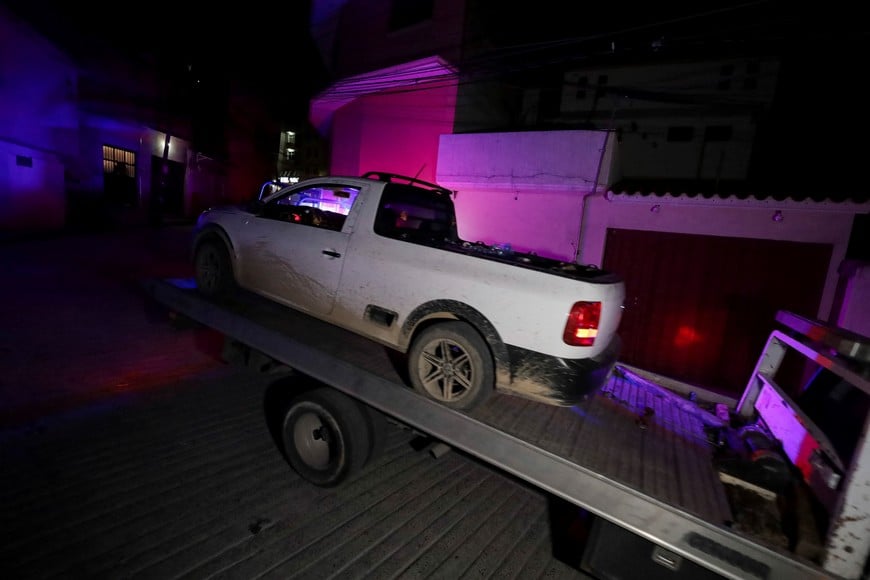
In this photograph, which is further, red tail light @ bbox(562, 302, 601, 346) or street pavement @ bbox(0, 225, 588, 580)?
red tail light @ bbox(562, 302, 601, 346)

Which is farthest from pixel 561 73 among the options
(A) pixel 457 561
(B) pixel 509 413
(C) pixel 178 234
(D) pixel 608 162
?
(C) pixel 178 234

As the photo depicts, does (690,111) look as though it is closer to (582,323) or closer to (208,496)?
(582,323)

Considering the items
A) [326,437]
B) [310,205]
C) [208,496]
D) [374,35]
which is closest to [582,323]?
[326,437]

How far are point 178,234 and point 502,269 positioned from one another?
21.5 metres

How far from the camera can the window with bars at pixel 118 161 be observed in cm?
1986

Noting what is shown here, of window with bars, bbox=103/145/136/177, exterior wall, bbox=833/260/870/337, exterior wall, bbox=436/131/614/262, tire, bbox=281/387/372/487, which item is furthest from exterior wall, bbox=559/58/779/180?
window with bars, bbox=103/145/136/177

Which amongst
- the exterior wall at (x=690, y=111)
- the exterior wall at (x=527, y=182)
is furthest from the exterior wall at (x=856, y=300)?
the exterior wall at (x=690, y=111)

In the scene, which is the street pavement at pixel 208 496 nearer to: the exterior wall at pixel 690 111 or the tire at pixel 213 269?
the tire at pixel 213 269

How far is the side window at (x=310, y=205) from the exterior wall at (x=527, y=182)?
497 cm

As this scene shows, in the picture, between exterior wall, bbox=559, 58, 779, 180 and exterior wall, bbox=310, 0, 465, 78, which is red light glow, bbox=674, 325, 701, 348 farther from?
exterior wall, bbox=310, 0, 465, 78

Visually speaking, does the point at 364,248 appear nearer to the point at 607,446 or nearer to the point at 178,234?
the point at 607,446

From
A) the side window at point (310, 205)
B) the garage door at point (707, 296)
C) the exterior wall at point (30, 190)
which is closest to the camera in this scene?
the side window at point (310, 205)

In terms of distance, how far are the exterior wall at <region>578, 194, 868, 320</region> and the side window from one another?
5376 millimetres

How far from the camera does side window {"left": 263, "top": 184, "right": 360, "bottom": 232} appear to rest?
4.35 m
